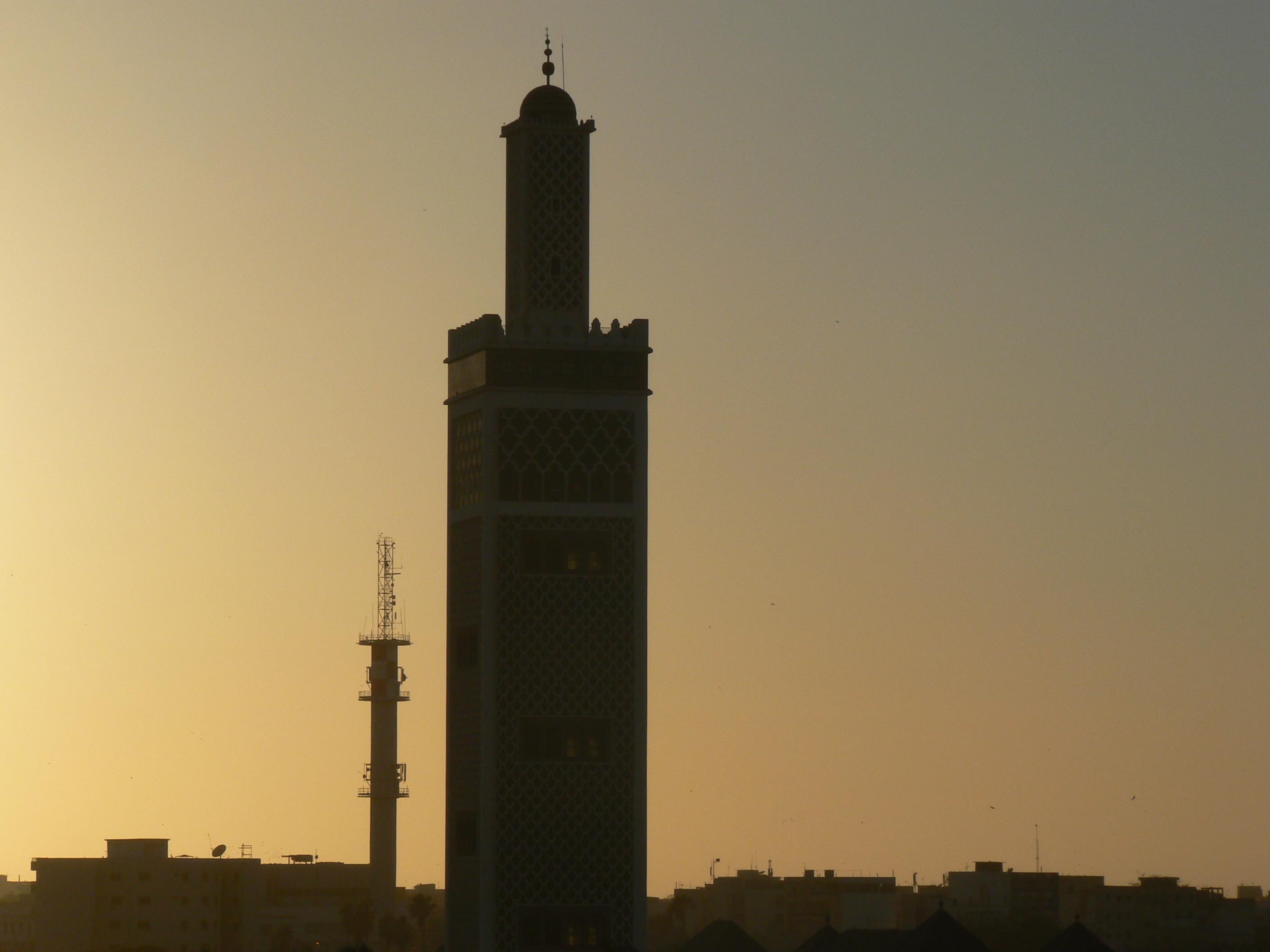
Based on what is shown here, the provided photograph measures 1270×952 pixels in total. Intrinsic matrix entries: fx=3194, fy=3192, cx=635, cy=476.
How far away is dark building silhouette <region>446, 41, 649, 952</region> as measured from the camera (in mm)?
69375

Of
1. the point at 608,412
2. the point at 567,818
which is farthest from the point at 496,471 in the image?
the point at 567,818

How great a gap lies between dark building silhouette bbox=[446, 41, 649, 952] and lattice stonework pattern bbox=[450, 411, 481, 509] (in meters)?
0.08

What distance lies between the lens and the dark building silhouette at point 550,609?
69.4m

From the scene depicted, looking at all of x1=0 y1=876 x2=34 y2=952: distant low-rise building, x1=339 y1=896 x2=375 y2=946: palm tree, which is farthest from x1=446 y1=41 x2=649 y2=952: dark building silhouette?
x1=0 y1=876 x2=34 y2=952: distant low-rise building

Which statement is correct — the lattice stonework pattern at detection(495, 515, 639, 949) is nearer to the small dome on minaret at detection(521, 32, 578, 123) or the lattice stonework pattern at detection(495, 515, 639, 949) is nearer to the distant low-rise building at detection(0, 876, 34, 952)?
the small dome on minaret at detection(521, 32, 578, 123)

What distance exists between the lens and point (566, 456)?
70.6 meters

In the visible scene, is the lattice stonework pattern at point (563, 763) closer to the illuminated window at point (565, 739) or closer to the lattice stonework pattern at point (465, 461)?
the illuminated window at point (565, 739)

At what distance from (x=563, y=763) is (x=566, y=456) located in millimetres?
6777

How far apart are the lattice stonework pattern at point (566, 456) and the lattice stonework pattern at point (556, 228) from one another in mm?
2719

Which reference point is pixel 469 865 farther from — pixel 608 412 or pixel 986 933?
pixel 986 933

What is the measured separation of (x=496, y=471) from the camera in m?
70.2

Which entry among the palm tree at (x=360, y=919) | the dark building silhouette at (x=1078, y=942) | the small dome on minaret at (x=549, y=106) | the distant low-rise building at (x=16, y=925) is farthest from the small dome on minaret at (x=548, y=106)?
the distant low-rise building at (x=16, y=925)

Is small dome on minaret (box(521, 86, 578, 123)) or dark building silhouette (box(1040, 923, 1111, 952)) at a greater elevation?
small dome on minaret (box(521, 86, 578, 123))

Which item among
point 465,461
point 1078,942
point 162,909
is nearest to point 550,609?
point 465,461
